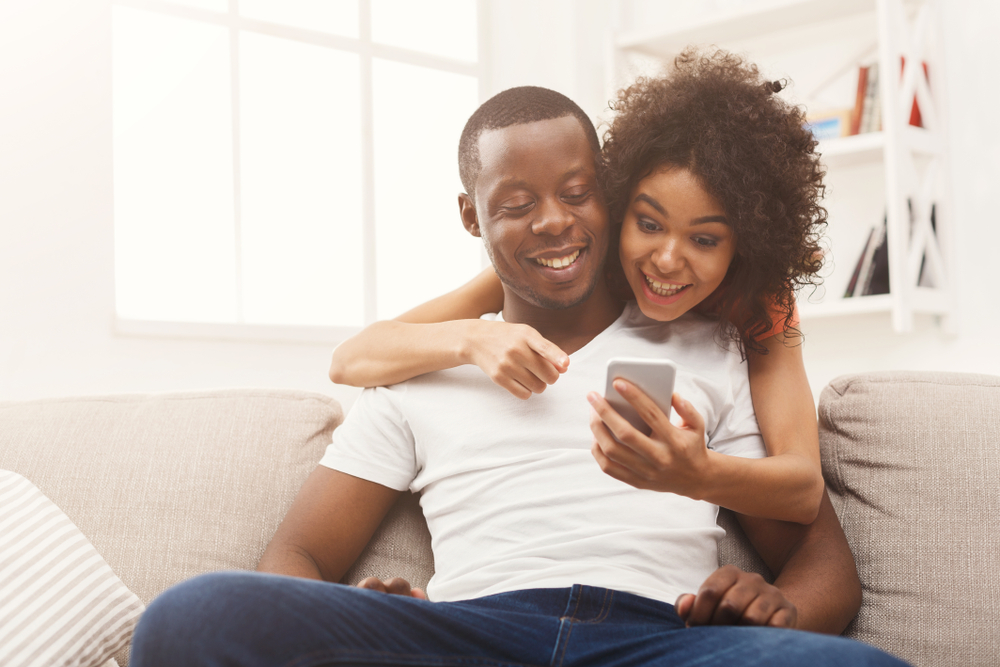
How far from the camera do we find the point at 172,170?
114 inches

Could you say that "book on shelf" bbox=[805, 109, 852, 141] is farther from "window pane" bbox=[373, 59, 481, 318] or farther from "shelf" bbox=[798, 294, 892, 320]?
"window pane" bbox=[373, 59, 481, 318]

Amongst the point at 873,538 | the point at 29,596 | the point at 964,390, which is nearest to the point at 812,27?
the point at 964,390

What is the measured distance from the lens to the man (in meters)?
0.87

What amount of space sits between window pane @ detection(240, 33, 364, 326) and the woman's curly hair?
201 centimetres

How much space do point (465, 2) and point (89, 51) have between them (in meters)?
1.52

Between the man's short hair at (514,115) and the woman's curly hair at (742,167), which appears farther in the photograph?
the man's short hair at (514,115)

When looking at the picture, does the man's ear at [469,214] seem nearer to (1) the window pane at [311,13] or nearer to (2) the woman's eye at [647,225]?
(2) the woman's eye at [647,225]

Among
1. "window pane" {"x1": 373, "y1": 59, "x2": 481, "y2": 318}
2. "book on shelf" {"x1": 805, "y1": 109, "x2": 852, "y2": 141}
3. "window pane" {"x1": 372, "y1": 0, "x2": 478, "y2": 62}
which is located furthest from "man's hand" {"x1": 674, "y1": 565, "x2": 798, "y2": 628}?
"window pane" {"x1": 372, "y1": 0, "x2": 478, "y2": 62}

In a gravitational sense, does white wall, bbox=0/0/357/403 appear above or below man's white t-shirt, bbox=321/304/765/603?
above

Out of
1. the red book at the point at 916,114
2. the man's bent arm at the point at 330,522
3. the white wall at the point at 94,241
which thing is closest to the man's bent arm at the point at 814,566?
the man's bent arm at the point at 330,522

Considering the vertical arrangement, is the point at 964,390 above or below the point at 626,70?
below

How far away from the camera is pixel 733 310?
1298mm

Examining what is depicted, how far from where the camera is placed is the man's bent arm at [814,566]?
115 cm

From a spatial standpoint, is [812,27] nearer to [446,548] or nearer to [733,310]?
[733,310]
